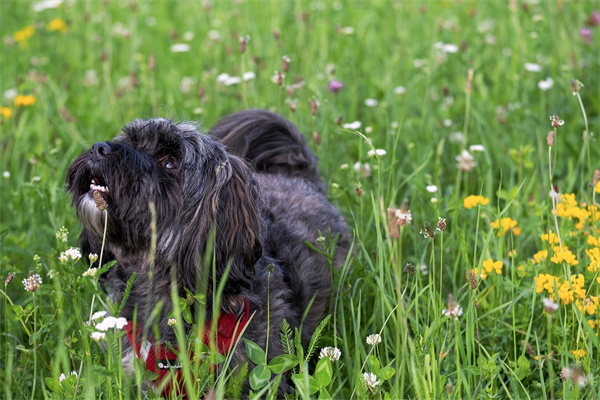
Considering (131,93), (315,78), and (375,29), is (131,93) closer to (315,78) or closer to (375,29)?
(315,78)

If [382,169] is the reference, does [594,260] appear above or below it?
below

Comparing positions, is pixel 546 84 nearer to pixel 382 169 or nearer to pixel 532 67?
pixel 532 67

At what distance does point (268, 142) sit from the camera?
4422 millimetres

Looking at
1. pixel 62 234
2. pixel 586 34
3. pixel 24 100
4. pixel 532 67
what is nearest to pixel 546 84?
pixel 532 67

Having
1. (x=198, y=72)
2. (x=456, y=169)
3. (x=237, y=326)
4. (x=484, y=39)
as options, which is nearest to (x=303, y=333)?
(x=237, y=326)

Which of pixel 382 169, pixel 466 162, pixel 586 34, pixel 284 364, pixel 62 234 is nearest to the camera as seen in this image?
pixel 284 364

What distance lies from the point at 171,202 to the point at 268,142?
1379mm

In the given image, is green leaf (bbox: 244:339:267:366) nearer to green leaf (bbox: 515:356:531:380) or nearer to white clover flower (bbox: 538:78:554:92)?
green leaf (bbox: 515:356:531:380)

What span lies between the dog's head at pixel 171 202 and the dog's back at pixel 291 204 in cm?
35

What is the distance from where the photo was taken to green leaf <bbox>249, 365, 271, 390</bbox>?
2.72m

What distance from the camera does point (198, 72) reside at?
21.6 feet

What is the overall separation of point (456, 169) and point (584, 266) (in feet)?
5.60

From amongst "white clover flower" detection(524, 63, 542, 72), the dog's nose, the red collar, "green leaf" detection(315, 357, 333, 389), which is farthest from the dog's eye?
"white clover flower" detection(524, 63, 542, 72)

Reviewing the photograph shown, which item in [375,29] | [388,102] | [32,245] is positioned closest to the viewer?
[32,245]
